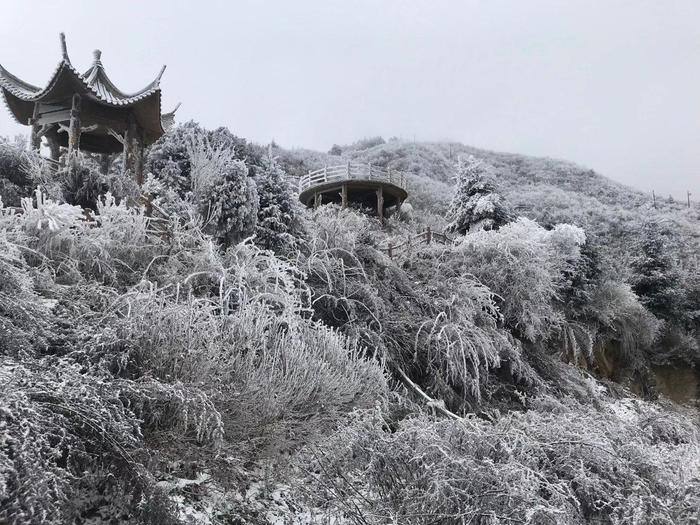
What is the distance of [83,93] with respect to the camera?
8.58m

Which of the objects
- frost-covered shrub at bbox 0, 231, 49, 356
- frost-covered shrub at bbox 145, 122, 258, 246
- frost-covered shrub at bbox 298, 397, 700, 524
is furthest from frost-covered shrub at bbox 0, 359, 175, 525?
Answer: frost-covered shrub at bbox 145, 122, 258, 246

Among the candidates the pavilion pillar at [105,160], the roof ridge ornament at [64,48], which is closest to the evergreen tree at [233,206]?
the roof ridge ornament at [64,48]

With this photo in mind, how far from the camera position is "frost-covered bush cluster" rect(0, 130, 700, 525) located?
9.23 feet

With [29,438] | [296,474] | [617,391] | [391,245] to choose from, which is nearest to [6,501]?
[29,438]

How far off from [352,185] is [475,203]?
5.71 metres

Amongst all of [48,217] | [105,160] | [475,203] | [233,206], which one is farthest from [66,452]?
[475,203]

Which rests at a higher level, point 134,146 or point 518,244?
point 134,146

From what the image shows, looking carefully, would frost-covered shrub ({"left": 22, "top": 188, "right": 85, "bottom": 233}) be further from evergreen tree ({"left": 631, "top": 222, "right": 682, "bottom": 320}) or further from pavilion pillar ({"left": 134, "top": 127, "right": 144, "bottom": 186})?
evergreen tree ({"left": 631, "top": 222, "right": 682, "bottom": 320})

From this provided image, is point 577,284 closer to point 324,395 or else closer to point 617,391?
point 617,391

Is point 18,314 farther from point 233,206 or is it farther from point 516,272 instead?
point 516,272

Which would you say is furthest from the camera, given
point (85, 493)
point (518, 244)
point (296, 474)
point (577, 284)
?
point (577, 284)

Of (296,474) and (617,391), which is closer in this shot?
(296,474)

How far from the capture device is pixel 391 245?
947cm

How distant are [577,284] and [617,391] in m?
2.45
